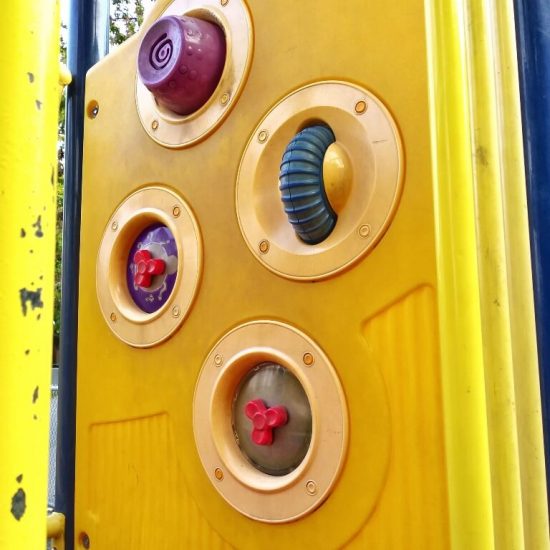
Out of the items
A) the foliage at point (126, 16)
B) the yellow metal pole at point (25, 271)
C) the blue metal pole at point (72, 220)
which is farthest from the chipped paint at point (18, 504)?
the foliage at point (126, 16)

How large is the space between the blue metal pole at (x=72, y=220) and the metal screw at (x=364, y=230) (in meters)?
0.81

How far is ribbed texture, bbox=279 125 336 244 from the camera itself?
78cm

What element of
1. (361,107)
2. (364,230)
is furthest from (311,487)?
(361,107)

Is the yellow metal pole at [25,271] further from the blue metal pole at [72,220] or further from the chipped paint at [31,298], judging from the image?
the blue metal pole at [72,220]

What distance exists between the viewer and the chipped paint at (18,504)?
0.28 metres

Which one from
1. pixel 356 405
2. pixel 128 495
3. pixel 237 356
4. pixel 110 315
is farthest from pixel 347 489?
pixel 110 315

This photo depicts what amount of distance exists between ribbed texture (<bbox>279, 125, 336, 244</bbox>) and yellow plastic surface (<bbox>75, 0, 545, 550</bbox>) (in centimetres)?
7

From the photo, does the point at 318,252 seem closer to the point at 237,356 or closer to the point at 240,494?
the point at 237,356

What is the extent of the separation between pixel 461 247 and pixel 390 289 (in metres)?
0.16

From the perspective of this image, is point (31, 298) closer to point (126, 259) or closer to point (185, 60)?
point (185, 60)

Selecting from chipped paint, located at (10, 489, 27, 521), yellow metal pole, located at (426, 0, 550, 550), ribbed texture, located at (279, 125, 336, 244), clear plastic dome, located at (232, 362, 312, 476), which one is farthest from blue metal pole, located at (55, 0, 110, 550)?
chipped paint, located at (10, 489, 27, 521)

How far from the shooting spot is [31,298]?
0.29 metres

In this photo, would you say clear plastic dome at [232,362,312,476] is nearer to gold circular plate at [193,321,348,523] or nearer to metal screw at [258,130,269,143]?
gold circular plate at [193,321,348,523]

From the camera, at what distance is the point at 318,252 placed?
2.59 ft
